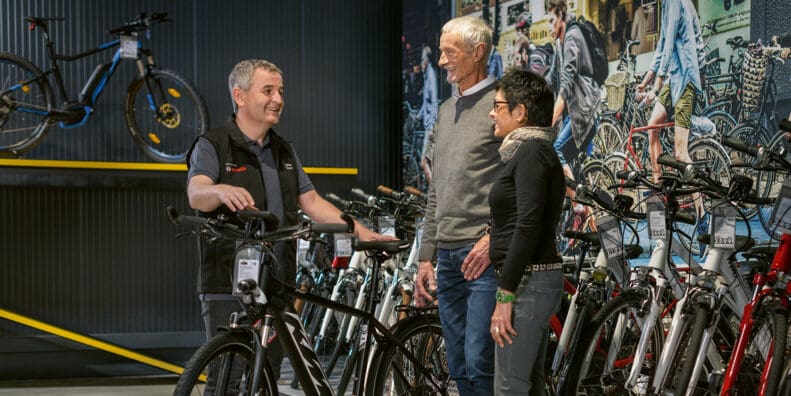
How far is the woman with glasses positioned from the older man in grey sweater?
0.54 feet

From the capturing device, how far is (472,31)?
9.93ft

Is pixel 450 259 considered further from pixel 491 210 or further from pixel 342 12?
pixel 342 12

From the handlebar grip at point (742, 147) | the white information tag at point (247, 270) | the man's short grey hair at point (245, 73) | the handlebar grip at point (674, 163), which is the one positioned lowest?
the white information tag at point (247, 270)

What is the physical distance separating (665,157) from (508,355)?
3.93 feet

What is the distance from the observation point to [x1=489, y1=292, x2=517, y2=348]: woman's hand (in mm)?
2645

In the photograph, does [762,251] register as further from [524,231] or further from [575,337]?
[524,231]

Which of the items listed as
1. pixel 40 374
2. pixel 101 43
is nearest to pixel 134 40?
pixel 101 43

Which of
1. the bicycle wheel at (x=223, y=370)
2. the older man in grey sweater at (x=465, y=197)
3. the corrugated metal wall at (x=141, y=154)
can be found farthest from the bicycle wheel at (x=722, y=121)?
the corrugated metal wall at (x=141, y=154)

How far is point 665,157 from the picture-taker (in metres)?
3.51

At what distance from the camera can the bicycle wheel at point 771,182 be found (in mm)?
3650

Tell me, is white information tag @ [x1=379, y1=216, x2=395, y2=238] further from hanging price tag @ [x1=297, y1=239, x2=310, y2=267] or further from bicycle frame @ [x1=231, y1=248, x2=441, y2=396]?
bicycle frame @ [x1=231, y1=248, x2=441, y2=396]

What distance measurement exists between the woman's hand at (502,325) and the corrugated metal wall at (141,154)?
13.3ft

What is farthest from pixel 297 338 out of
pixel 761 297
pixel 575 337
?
pixel 761 297

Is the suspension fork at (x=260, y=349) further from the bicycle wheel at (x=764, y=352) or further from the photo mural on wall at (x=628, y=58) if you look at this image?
the photo mural on wall at (x=628, y=58)
